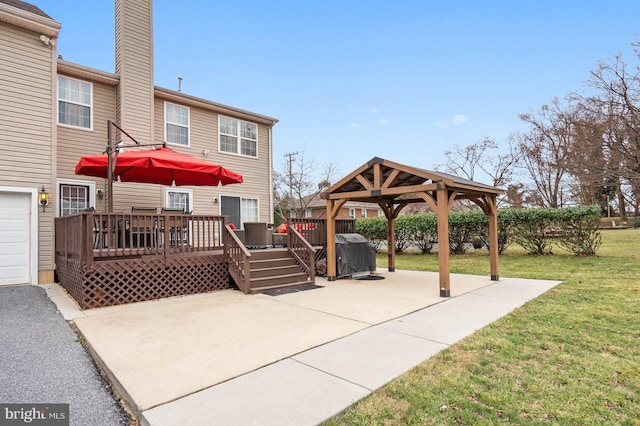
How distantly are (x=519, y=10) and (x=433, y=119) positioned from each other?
9.98m

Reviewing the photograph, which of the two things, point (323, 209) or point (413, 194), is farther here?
point (323, 209)

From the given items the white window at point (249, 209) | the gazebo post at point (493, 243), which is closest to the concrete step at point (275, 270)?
the gazebo post at point (493, 243)

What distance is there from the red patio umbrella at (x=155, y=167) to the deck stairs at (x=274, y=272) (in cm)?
191

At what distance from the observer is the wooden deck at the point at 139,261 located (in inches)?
219

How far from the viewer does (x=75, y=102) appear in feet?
29.1

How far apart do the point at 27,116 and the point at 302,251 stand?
6950mm

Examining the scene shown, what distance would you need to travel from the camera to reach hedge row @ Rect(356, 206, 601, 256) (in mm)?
10656

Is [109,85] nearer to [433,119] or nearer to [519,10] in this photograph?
[519,10]

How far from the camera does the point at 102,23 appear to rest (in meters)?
11.9

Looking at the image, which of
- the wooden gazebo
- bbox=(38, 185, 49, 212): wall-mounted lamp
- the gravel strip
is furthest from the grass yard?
bbox=(38, 185, 49, 212): wall-mounted lamp

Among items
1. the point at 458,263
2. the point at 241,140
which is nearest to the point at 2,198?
the point at 241,140

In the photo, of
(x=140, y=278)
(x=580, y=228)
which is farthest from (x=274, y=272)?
(x=580, y=228)

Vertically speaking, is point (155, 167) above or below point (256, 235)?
above

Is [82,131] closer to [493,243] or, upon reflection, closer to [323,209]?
[493,243]
